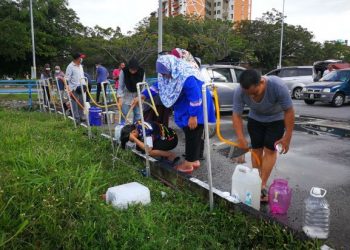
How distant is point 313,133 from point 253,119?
4974 millimetres

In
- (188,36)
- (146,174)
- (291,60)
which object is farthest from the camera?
(291,60)

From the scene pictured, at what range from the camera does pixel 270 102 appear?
12.0 ft

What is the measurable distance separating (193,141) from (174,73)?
940mm

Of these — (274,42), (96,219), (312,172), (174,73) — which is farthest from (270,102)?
(274,42)

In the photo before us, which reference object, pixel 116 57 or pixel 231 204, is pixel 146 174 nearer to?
pixel 231 204

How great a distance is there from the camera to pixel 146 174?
4.79 m

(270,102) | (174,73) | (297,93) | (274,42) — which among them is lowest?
(297,93)

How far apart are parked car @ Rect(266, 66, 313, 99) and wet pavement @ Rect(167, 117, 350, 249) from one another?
Answer: 11486mm

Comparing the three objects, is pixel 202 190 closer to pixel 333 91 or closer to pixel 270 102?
pixel 270 102

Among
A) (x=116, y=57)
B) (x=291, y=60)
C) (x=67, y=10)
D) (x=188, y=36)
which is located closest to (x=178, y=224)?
(x=116, y=57)

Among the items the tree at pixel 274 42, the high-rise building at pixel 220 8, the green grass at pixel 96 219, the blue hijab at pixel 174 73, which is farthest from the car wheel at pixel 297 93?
the high-rise building at pixel 220 8

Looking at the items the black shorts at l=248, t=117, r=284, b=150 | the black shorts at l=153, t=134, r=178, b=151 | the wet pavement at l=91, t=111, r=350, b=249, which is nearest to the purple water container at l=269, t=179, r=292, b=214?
the wet pavement at l=91, t=111, r=350, b=249

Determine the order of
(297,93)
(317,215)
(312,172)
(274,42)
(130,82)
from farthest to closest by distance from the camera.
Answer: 1. (274,42)
2. (297,93)
3. (130,82)
4. (312,172)
5. (317,215)

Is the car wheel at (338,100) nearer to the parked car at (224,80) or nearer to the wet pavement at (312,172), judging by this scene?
the parked car at (224,80)
